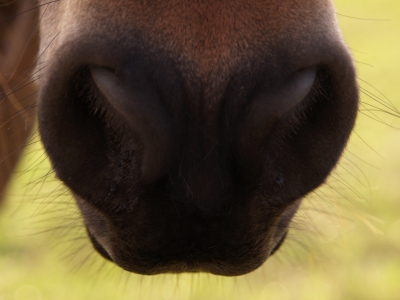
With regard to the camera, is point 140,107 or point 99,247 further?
point 99,247

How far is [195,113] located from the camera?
0.79 metres

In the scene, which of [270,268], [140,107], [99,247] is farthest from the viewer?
[270,268]

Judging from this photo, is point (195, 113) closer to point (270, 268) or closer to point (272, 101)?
point (272, 101)

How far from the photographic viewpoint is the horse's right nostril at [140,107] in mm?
753

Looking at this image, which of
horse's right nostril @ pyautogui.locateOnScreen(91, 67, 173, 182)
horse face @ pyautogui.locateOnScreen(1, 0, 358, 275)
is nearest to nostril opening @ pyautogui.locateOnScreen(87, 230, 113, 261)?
horse face @ pyautogui.locateOnScreen(1, 0, 358, 275)

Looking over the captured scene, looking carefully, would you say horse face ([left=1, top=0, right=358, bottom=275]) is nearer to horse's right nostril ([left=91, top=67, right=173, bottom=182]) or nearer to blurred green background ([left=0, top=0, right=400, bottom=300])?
horse's right nostril ([left=91, top=67, right=173, bottom=182])

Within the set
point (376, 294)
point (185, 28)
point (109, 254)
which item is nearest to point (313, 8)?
point (185, 28)

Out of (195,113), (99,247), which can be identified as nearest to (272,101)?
(195,113)

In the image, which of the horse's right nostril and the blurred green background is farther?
the blurred green background

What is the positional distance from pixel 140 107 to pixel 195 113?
8 centimetres

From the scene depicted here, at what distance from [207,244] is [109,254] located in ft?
0.72

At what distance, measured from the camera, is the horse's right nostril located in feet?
2.47

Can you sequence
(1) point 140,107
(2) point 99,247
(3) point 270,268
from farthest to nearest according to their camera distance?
(3) point 270,268 → (2) point 99,247 → (1) point 140,107

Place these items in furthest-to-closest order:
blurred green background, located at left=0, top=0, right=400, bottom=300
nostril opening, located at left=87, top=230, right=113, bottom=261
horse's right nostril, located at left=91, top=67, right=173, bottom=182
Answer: blurred green background, located at left=0, top=0, right=400, bottom=300 < nostril opening, located at left=87, top=230, right=113, bottom=261 < horse's right nostril, located at left=91, top=67, right=173, bottom=182
